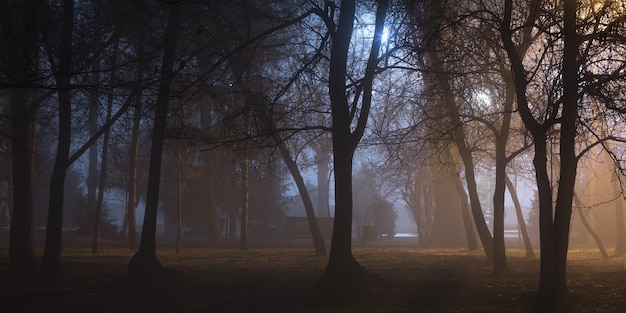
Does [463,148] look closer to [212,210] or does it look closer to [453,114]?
[453,114]

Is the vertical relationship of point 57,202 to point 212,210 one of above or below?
below

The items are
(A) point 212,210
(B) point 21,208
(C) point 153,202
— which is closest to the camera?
(C) point 153,202

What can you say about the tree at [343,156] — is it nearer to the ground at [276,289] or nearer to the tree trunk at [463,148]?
the ground at [276,289]

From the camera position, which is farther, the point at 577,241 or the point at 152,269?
the point at 577,241

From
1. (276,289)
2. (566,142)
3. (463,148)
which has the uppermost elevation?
(463,148)

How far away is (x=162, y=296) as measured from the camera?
14.0 m

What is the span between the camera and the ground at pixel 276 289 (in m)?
12.2

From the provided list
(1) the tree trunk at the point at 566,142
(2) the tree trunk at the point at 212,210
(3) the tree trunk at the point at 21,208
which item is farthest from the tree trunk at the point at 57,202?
(2) the tree trunk at the point at 212,210

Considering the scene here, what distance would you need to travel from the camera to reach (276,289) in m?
14.5

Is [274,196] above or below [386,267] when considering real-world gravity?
above

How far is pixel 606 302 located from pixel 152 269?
32.8 feet

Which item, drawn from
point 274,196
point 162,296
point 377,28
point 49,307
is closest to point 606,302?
point 377,28

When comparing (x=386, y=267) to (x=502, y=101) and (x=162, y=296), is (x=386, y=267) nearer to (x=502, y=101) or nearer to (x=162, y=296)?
(x=502, y=101)

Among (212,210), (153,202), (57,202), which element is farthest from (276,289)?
(212,210)
